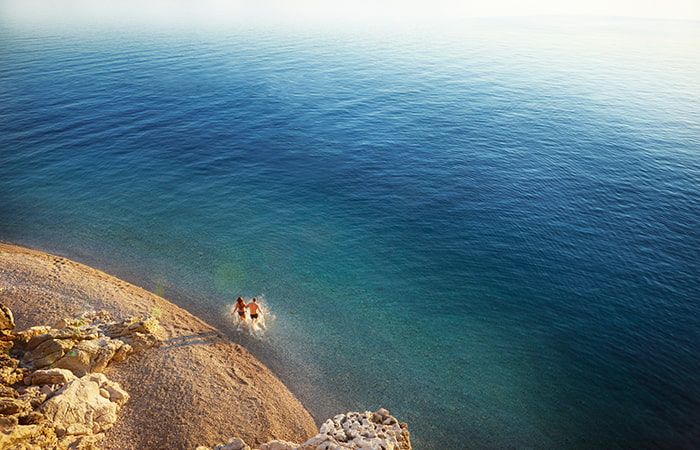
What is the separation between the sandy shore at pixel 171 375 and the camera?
17125 millimetres

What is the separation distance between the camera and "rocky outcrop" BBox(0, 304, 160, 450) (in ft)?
46.4

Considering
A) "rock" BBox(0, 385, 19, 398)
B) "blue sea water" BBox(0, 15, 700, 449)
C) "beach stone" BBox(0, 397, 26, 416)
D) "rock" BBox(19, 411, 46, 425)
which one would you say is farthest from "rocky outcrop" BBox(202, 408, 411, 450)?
"rock" BBox(0, 385, 19, 398)

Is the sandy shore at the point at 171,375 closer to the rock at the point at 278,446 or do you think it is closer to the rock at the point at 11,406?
the rock at the point at 278,446

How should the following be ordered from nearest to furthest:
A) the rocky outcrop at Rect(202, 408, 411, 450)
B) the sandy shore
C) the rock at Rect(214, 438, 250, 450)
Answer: the rocky outcrop at Rect(202, 408, 411, 450)
the rock at Rect(214, 438, 250, 450)
the sandy shore

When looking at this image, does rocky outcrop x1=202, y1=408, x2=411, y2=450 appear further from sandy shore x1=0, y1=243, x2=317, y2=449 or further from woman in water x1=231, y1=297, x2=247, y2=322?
woman in water x1=231, y1=297, x2=247, y2=322

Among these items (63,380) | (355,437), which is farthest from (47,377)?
(355,437)

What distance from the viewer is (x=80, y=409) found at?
617 inches

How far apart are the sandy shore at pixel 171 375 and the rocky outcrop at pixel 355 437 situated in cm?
251

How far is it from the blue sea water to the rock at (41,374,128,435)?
344 inches

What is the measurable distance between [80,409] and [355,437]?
11881mm

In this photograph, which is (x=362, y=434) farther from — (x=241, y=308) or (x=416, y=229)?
(x=416, y=229)

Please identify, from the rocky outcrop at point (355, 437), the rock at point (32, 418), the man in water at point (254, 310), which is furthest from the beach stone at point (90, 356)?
Result: the rocky outcrop at point (355, 437)

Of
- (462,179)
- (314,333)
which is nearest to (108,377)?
(314,333)

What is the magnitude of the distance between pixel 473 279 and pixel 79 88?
80.2 m
